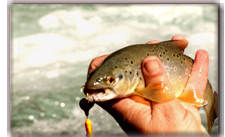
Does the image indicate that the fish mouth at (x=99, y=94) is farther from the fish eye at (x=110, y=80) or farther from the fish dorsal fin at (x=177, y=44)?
the fish dorsal fin at (x=177, y=44)

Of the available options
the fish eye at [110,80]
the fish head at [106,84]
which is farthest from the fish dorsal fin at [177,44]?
the fish eye at [110,80]

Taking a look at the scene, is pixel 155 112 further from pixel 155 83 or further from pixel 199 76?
pixel 199 76

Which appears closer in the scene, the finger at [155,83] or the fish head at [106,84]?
the fish head at [106,84]

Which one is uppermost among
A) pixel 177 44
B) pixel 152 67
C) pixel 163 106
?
pixel 177 44

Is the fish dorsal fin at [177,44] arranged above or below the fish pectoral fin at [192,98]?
above

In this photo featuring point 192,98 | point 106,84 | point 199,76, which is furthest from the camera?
point 199,76

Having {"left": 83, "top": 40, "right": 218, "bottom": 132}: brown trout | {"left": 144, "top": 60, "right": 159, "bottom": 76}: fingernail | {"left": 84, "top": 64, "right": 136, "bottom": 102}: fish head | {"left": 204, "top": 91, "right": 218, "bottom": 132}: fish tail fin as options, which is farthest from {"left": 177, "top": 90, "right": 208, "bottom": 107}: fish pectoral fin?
{"left": 84, "top": 64, "right": 136, "bottom": 102}: fish head

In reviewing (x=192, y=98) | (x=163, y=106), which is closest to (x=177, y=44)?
(x=192, y=98)
